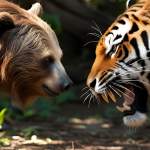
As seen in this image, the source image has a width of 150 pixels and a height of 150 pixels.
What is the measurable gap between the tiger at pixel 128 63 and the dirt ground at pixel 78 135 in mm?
605

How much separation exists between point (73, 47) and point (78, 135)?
198 inches

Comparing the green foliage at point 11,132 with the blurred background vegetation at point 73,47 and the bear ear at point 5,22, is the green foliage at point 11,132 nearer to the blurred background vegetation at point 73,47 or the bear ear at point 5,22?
the blurred background vegetation at point 73,47

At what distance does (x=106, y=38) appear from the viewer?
2.92 meters

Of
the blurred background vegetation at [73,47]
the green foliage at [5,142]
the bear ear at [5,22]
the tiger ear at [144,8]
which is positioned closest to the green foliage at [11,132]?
the blurred background vegetation at [73,47]

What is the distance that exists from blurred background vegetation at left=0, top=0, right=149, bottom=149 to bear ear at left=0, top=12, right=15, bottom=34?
2237 mm

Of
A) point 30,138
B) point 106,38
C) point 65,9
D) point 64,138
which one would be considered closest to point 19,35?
point 106,38

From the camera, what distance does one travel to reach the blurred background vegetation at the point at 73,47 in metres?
6.00

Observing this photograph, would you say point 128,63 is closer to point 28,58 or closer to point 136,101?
point 136,101

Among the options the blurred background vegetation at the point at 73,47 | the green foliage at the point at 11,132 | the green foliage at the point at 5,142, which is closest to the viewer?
the green foliage at the point at 5,142

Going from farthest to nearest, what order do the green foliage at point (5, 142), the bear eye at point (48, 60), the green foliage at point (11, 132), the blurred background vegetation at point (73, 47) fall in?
the blurred background vegetation at point (73, 47) < the green foliage at point (11, 132) < the green foliage at point (5, 142) < the bear eye at point (48, 60)

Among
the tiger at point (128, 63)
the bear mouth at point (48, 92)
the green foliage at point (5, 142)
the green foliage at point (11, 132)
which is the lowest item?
the green foliage at point (11, 132)

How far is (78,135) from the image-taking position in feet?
17.4

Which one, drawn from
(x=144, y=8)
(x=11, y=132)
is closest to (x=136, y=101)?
(x=144, y=8)

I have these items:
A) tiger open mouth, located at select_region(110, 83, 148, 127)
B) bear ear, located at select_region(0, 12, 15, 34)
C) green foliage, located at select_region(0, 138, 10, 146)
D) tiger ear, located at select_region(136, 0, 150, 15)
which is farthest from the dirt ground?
bear ear, located at select_region(0, 12, 15, 34)
